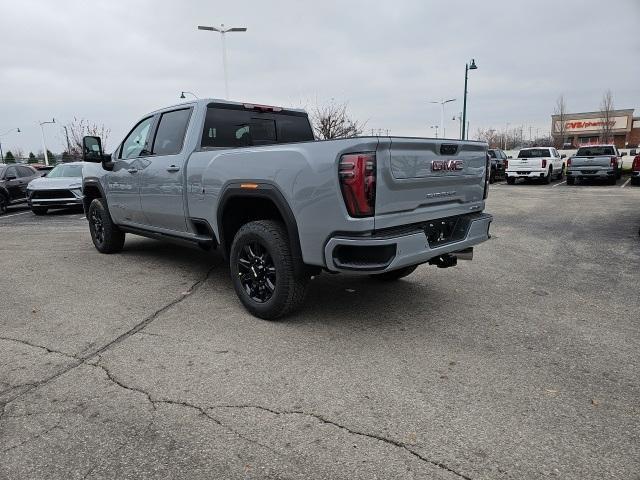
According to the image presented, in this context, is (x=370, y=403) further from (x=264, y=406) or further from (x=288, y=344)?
(x=288, y=344)

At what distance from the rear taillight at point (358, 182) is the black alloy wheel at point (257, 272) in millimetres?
1067

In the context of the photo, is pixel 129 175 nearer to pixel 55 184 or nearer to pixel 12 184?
pixel 55 184

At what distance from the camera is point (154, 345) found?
3.61m

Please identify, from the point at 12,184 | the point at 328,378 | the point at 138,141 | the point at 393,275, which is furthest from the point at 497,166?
the point at 328,378

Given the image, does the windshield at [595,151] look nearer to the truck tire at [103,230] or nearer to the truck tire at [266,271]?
the truck tire at [103,230]

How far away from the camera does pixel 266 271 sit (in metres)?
4.04

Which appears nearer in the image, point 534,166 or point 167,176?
point 167,176

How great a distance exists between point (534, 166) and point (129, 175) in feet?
63.0

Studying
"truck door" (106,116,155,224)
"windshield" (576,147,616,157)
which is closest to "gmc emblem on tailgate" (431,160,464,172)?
"truck door" (106,116,155,224)

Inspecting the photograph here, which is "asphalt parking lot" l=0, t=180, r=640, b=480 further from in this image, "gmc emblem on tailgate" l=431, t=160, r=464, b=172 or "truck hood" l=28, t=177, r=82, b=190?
"truck hood" l=28, t=177, r=82, b=190

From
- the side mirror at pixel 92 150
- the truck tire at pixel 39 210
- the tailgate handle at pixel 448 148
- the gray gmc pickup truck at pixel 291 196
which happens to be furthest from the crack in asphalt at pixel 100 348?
the truck tire at pixel 39 210

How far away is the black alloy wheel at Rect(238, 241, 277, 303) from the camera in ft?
13.2

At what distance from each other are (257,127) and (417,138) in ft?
7.77

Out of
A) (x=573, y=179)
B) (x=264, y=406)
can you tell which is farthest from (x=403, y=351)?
(x=573, y=179)
